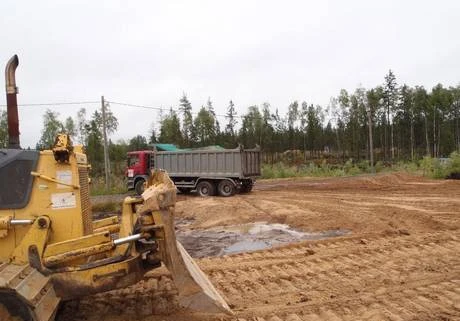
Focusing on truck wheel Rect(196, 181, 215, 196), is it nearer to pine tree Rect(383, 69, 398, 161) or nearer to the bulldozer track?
the bulldozer track

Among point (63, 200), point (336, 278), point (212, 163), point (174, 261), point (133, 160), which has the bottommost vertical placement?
point (336, 278)

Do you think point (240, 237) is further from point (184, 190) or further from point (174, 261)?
point (184, 190)

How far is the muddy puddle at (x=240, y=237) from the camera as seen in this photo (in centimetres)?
980

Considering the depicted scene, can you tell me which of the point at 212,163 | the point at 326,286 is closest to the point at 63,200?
the point at 326,286

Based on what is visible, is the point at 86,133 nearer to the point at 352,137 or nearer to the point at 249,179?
the point at 352,137

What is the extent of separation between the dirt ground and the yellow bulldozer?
0.78 m

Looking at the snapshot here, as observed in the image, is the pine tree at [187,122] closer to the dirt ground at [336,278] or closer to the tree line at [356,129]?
the tree line at [356,129]

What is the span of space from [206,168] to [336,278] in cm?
1443

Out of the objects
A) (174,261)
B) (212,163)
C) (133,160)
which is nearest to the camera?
(174,261)

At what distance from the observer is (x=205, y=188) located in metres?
20.9

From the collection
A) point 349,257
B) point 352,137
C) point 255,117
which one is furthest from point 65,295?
point 255,117

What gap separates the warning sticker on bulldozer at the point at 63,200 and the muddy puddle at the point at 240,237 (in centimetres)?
462

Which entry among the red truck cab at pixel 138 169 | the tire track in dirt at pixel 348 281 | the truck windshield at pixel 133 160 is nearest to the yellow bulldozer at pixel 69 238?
the tire track in dirt at pixel 348 281

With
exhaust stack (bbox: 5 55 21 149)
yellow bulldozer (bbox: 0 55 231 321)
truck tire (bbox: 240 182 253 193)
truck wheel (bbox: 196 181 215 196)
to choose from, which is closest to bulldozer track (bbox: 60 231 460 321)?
yellow bulldozer (bbox: 0 55 231 321)
